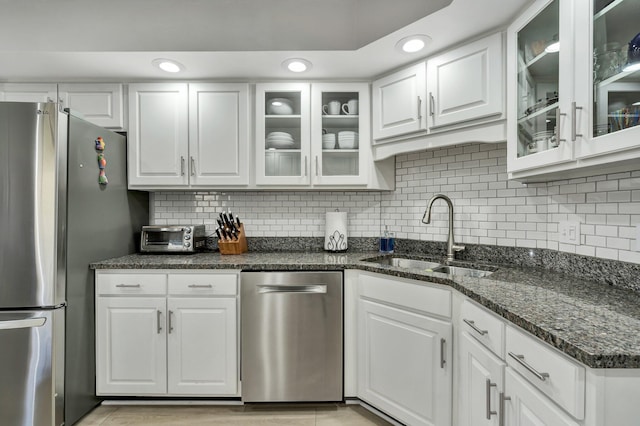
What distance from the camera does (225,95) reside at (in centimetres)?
246

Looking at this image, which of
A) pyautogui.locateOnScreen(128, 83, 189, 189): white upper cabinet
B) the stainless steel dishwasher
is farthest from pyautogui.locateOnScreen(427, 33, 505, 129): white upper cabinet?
pyautogui.locateOnScreen(128, 83, 189, 189): white upper cabinet

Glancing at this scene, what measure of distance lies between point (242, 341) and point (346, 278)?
74cm

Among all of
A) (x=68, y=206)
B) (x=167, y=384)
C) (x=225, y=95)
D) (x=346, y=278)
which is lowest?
(x=167, y=384)

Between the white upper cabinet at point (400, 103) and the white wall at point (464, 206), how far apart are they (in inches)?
15.0

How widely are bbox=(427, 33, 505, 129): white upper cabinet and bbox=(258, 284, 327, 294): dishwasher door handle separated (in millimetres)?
1197

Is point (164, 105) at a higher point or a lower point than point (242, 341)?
higher

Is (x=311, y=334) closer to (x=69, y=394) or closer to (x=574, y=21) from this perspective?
(x=69, y=394)

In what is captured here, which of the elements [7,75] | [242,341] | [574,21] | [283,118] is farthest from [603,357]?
[7,75]

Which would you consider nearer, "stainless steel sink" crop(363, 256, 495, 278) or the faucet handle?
"stainless steel sink" crop(363, 256, 495, 278)

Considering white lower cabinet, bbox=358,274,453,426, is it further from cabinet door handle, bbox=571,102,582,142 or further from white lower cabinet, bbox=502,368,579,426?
cabinet door handle, bbox=571,102,582,142

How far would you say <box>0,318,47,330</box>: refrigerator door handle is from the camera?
1.77 m

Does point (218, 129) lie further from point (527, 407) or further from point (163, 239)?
point (527, 407)

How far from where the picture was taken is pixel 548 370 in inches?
37.1

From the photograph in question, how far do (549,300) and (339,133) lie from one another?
1.68m
